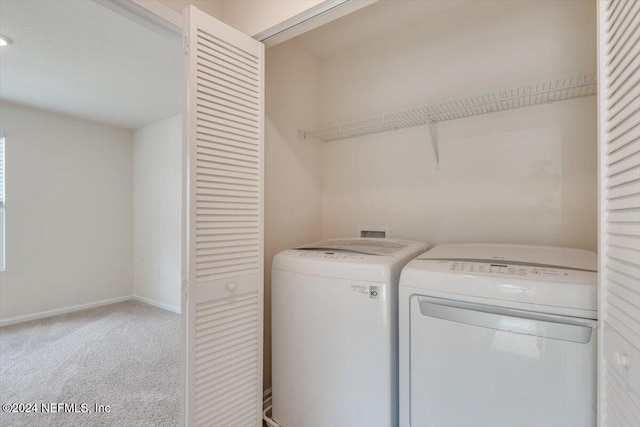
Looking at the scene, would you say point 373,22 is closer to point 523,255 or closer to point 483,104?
point 483,104

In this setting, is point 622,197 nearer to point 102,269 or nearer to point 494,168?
point 494,168

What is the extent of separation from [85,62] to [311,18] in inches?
88.4

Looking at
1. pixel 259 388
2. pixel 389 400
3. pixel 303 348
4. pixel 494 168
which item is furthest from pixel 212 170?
pixel 494 168

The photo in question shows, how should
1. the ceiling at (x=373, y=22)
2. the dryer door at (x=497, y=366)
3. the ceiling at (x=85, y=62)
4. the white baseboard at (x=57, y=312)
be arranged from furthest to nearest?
the white baseboard at (x=57, y=312) → the ceiling at (x=85, y=62) → the ceiling at (x=373, y=22) → the dryer door at (x=497, y=366)

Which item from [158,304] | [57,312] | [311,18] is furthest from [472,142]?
[57,312]

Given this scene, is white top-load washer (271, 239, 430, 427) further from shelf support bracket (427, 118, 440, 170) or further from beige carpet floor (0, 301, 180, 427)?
beige carpet floor (0, 301, 180, 427)

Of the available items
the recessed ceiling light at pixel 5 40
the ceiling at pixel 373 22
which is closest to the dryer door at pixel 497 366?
the ceiling at pixel 373 22

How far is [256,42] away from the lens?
1.43 metres

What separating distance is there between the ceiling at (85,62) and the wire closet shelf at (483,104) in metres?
1.15

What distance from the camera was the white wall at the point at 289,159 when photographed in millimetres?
1789

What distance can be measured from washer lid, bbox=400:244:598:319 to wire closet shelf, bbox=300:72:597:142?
2.38ft

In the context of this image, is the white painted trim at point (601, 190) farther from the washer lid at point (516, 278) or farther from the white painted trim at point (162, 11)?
the white painted trim at point (162, 11)

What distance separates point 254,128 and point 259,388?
1.26 m

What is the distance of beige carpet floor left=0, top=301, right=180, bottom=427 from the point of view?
70.7 inches
